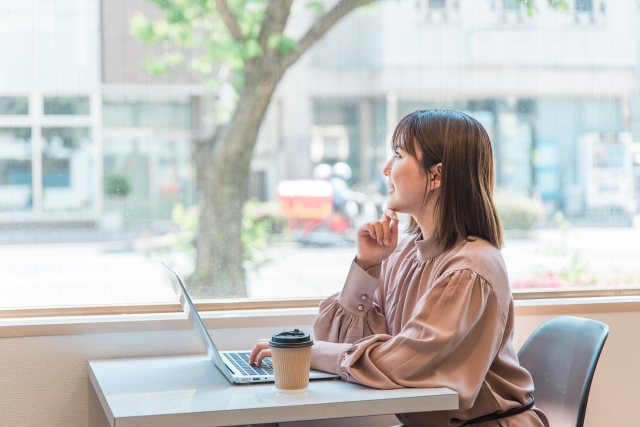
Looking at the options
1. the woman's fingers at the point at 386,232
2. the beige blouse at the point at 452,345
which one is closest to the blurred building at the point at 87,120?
the woman's fingers at the point at 386,232

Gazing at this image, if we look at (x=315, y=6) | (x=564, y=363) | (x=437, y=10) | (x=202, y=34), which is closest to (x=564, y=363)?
(x=564, y=363)

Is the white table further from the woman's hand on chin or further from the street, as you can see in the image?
the street

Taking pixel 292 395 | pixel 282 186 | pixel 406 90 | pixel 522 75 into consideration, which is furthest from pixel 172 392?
pixel 522 75

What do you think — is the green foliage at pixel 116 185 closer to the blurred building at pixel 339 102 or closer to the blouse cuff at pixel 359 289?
the blurred building at pixel 339 102

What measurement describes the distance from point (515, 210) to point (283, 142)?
33.1 inches

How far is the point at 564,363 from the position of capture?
6.42 feet

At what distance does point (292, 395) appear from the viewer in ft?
4.78

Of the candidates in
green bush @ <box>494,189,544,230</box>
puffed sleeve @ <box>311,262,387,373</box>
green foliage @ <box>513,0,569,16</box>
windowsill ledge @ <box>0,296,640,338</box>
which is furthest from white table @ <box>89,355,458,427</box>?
green foliage @ <box>513,0,569,16</box>

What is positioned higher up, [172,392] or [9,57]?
[9,57]

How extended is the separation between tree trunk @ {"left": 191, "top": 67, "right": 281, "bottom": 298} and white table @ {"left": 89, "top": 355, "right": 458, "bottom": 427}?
2.08ft

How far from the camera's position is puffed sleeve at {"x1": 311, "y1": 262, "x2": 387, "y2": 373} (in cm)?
188

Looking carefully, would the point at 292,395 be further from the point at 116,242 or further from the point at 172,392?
the point at 116,242

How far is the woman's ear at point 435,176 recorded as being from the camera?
175 cm

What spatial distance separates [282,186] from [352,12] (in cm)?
62
